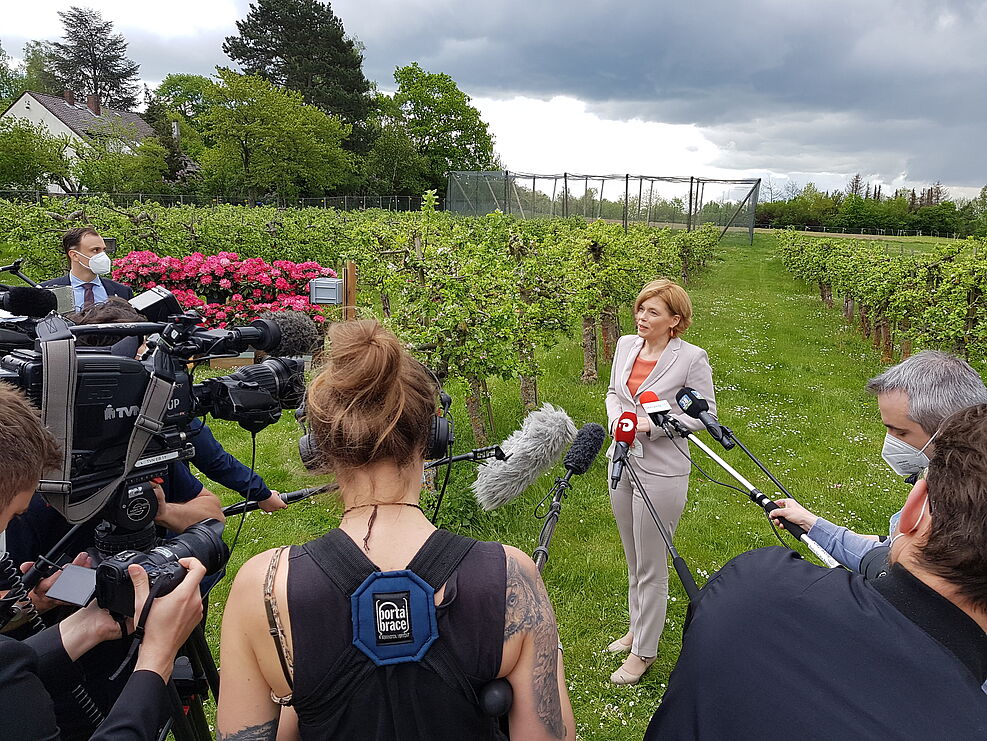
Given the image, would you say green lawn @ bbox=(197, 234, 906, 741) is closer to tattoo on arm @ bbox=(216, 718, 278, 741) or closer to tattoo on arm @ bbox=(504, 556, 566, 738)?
tattoo on arm @ bbox=(504, 556, 566, 738)

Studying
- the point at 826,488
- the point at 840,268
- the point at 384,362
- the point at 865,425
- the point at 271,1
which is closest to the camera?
the point at 384,362

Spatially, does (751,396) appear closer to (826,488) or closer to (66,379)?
(826,488)

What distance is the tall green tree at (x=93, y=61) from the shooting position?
57.8m

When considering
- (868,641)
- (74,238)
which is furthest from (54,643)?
(74,238)

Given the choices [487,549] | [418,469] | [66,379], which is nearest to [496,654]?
[487,549]

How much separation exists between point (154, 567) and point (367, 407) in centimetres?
70

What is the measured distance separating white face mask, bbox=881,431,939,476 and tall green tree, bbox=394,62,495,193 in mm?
50981

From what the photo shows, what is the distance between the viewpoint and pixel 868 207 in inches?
1721

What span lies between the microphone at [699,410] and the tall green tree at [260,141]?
3425 centimetres

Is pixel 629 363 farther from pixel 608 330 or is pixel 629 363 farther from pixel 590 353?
pixel 608 330

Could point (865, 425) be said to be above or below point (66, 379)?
below

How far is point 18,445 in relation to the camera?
1293 millimetres

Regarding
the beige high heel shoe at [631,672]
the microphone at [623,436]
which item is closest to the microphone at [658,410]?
the microphone at [623,436]

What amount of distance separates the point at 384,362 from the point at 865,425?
745 centimetres
